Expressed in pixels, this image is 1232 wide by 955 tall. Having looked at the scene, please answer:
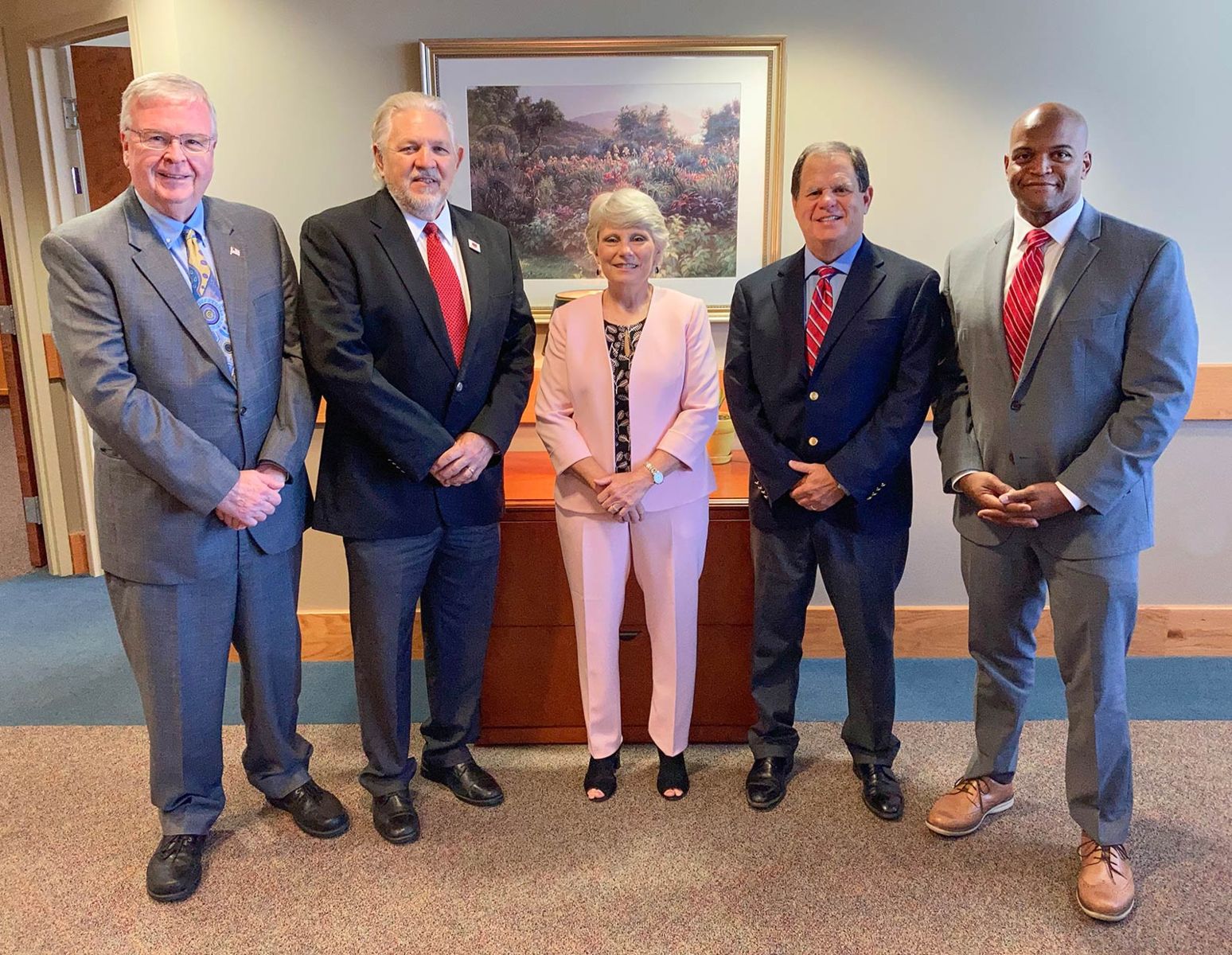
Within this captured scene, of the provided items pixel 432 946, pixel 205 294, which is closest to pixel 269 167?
pixel 205 294

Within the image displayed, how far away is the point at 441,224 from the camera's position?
2361 mm

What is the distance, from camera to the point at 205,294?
219cm

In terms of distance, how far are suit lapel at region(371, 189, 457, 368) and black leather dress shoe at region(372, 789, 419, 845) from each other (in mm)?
1143

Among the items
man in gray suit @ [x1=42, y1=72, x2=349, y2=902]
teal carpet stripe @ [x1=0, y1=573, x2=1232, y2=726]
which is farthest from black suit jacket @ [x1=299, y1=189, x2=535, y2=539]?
teal carpet stripe @ [x1=0, y1=573, x2=1232, y2=726]

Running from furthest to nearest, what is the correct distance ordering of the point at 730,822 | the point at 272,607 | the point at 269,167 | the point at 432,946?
the point at 269,167
the point at 730,822
the point at 272,607
the point at 432,946

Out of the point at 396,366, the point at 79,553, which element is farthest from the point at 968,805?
the point at 79,553

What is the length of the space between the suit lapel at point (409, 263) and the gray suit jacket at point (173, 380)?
27cm

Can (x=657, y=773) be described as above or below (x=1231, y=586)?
below

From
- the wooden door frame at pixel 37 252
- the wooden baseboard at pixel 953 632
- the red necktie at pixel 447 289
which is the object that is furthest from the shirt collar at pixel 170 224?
the wooden door frame at pixel 37 252

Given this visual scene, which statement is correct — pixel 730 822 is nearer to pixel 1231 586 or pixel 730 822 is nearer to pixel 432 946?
pixel 432 946

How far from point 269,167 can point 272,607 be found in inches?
63.7

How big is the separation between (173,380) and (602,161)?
64.7 inches

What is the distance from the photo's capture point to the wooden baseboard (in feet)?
11.5

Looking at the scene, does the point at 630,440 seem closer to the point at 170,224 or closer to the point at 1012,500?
the point at 1012,500
